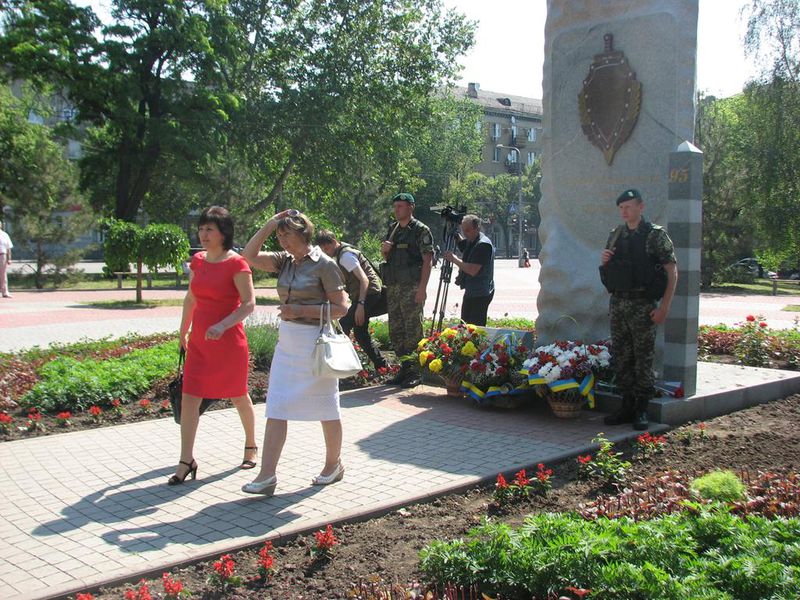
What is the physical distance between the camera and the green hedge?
290 cm

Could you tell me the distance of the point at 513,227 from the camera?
80.6m

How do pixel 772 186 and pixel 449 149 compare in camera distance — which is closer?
pixel 772 186

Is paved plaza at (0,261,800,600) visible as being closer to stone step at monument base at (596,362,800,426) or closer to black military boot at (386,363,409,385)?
stone step at monument base at (596,362,800,426)

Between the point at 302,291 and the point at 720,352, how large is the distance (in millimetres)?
7750

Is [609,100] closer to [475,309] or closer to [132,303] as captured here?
[475,309]

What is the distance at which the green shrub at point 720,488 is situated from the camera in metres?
4.25

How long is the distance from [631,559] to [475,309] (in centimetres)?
589

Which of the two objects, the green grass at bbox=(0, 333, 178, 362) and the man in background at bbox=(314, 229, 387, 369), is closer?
the man in background at bbox=(314, 229, 387, 369)

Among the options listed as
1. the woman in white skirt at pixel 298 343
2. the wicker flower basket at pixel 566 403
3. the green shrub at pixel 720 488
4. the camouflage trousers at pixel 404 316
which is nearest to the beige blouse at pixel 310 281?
the woman in white skirt at pixel 298 343

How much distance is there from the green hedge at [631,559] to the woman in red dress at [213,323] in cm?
231

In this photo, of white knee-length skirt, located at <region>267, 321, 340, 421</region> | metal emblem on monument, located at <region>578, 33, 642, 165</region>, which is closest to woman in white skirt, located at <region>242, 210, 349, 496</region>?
white knee-length skirt, located at <region>267, 321, 340, 421</region>

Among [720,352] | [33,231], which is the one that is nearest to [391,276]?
[720,352]

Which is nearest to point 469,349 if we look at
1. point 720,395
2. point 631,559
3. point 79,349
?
point 720,395

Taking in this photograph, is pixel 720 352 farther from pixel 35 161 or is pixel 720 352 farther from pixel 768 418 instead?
pixel 35 161
